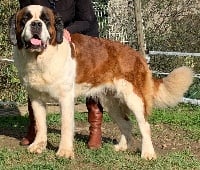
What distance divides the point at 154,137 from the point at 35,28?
2655 mm

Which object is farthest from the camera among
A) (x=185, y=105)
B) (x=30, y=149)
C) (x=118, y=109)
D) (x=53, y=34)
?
(x=185, y=105)

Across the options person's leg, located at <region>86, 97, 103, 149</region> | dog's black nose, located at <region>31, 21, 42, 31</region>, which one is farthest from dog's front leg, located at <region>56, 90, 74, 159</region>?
dog's black nose, located at <region>31, 21, 42, 31</region>

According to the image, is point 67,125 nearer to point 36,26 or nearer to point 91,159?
point 91,159

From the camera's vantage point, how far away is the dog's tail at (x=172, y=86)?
6.34 meters

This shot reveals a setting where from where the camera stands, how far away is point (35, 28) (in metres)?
5.35

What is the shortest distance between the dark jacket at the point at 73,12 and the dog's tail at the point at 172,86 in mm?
1047

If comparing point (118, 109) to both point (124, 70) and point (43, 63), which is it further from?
point (43, 63)

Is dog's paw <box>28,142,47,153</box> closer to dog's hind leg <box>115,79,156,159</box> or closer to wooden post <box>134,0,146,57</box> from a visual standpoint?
dog's hind leg <box>115,79,156,159</box>

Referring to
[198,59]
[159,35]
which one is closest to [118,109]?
[198,59]

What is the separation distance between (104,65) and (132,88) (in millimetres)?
404

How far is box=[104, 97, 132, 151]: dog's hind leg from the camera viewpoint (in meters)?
6.47

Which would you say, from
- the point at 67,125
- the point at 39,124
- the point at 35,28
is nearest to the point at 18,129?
the point at 39,124

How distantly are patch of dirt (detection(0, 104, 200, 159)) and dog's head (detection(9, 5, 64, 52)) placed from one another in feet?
5.12

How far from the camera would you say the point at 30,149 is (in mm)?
6074
